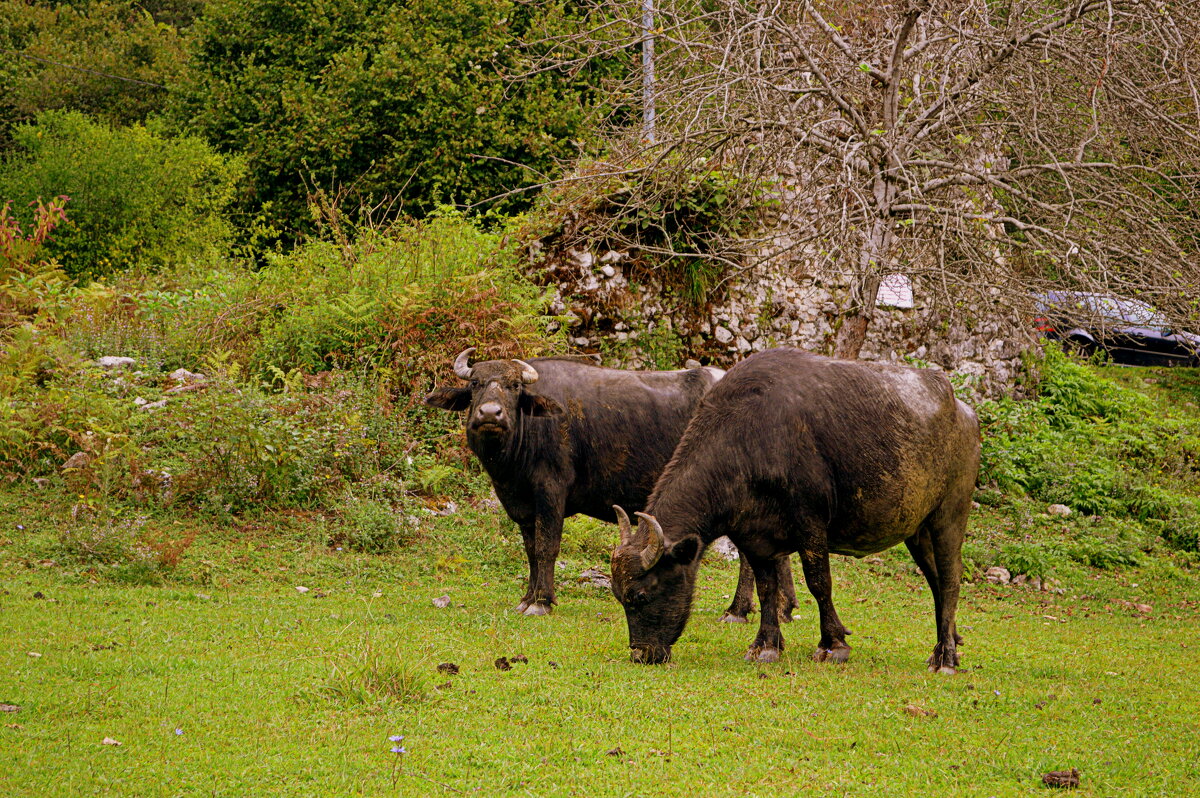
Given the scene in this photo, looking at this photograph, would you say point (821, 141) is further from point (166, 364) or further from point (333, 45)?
point (333, 45)

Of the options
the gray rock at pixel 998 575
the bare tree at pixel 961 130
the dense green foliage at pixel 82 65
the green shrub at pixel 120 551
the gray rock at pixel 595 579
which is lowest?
the gray rock at pixel 998 575

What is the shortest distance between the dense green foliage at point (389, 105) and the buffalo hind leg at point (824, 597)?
15089 mm

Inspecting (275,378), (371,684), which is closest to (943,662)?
(371,684)

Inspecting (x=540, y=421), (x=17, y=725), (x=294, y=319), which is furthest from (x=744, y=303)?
(x=17, y=725)

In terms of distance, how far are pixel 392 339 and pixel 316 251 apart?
265 centimetres

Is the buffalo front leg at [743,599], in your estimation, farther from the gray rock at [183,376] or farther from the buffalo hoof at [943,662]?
the gray rock at [183,376]

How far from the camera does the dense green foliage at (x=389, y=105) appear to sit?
76.0ft

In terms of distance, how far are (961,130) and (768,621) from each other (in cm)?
761

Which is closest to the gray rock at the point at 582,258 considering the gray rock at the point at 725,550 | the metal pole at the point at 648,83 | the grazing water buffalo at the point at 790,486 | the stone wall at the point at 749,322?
the stone wall at the point at 749,322

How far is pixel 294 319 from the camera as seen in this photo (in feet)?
48.8

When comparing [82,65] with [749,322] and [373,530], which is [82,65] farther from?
[373,530]

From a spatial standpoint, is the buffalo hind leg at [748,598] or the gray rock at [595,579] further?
the gray rock at [595,579]

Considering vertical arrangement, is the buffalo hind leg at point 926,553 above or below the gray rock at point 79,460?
above

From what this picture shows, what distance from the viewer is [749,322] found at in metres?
16.8
